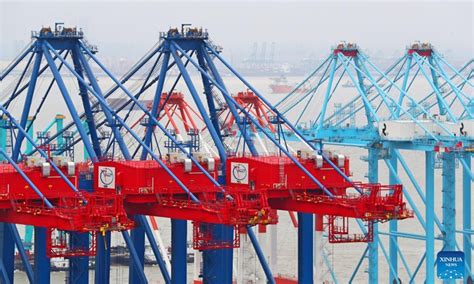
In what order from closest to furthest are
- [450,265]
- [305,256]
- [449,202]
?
[305,256]
[450,265]
[449,202]

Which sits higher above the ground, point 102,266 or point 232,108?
point 232,108

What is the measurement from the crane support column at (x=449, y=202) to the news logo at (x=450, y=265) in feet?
5.18

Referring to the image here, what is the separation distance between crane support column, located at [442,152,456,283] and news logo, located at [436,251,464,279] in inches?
62.2

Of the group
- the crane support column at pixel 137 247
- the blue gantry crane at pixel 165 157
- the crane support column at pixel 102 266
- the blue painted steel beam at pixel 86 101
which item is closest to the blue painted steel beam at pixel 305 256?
the blue gantry crane at pixel 165 157

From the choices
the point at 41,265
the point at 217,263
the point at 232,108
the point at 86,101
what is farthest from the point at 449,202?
the point at 41,265

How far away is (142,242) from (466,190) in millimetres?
18947

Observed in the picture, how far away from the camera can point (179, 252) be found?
6025 centimetres

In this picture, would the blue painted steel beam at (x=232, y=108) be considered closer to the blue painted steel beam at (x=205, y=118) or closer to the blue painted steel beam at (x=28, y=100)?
the blue painted steel beam at (x=205, y=118)

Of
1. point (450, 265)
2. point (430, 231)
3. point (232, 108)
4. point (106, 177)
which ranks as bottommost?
point (450, 265)

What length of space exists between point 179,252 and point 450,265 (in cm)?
1526

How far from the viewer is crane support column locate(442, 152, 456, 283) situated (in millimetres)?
72625

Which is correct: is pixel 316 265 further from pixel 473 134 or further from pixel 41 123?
pixel 41 123

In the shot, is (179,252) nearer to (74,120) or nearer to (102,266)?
(102,266)

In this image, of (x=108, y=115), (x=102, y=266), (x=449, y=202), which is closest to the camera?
(x=108, y=115)
